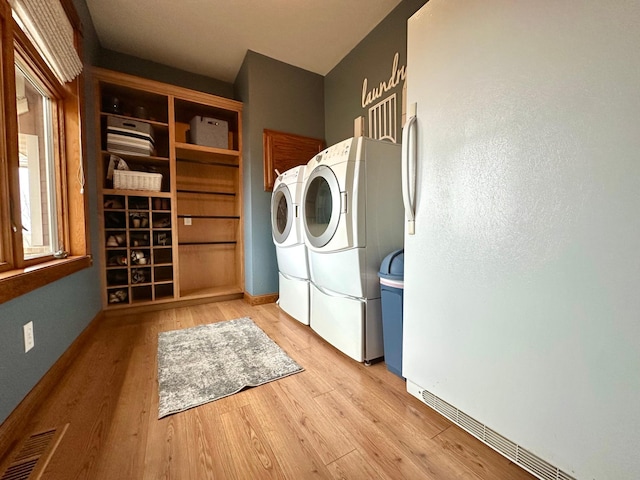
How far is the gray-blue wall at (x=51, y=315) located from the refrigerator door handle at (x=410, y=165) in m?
1.68

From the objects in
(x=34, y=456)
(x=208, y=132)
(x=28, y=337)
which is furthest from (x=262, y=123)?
(x=34, y=456)

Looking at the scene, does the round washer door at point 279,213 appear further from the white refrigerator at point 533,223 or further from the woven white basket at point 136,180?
the white refrigerator at point 533,223

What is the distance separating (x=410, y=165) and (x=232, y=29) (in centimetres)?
227

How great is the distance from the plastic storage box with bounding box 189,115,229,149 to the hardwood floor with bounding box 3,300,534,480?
2.13 m

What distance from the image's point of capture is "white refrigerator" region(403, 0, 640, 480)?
0.62 meters

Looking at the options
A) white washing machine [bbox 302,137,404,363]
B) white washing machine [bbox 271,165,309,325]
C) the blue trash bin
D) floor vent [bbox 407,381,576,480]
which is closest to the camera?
floor vent [bbox 407,381,576,480]

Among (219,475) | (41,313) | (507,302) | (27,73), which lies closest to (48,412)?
(41,313)

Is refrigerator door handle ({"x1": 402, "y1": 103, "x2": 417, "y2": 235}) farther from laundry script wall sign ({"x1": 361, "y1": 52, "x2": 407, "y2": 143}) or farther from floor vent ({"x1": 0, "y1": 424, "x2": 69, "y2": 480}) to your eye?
floor vent ({"x1": 0, "y1": 424, "x2": 69, "y2": 480})

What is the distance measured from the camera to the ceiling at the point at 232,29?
6.57 feet

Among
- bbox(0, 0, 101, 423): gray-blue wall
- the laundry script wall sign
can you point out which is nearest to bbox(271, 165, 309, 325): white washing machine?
the laundry script wall sign

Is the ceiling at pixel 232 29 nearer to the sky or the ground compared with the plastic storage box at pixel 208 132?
nearer to the sky

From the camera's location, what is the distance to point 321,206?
180 centimetres

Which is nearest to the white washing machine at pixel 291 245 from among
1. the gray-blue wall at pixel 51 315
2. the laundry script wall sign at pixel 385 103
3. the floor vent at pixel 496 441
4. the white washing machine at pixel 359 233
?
the white washing machine at pixel 359 233

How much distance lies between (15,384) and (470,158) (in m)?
2.01
